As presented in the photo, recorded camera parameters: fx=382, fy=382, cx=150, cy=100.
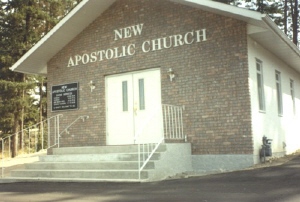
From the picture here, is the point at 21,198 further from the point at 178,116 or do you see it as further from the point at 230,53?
the point at 230,53

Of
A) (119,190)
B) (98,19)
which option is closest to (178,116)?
(119,190)

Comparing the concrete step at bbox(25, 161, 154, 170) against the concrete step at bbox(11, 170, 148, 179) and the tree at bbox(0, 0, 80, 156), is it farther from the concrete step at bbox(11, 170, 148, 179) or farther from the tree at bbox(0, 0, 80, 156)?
the tree at bbox(0, 0, 80, 156)

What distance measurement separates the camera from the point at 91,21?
508 inches

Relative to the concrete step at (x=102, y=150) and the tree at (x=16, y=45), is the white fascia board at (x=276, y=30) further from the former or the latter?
the tree at (x=16, y=45)

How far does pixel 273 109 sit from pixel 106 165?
19.6 ft

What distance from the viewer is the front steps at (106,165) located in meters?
8.83

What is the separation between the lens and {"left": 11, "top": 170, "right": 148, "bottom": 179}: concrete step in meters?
8.65

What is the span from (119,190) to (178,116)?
374 centimetres

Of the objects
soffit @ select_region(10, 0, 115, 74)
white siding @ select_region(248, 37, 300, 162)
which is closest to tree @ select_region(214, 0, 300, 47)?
white siding @ select_region(248, 37, 300, 162)

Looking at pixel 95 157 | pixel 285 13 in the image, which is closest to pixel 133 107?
pixel 95 157

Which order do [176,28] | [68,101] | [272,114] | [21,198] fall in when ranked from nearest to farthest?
[21,198] < [176,28] < [272,114] < [68,101]

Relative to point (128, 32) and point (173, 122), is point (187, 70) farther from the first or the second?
point (128, 32)

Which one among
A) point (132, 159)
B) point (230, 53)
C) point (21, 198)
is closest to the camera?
point (21, 198)

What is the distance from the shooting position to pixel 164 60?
11.2 m
